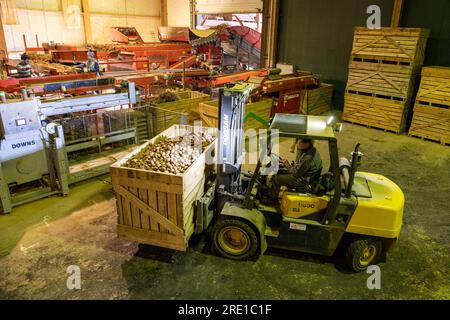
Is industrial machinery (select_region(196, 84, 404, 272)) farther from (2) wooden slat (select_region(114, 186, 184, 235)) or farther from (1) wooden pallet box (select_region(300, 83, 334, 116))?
(1) wooden pallet box (select_region(300, 83, 334, 116))

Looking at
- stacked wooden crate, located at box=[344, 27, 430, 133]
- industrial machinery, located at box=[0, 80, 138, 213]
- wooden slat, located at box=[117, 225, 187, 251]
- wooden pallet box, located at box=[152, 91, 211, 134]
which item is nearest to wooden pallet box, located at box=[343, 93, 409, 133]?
stacked wooden crate, located at box=[344, 27, 430, 133]

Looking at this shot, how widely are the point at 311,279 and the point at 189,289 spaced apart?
5.93 feet

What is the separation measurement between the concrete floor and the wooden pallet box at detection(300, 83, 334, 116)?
7.27m

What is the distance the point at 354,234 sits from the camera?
5027mm

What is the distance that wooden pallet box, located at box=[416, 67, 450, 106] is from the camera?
10750mm

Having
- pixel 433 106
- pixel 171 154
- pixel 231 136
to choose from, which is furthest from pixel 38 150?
pixel 433 106

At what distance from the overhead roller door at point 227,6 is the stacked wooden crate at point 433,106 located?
9.92 m

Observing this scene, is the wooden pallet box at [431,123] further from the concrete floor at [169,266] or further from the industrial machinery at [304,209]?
the industrial machinery at [304,209]

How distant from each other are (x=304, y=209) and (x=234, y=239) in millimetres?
1239

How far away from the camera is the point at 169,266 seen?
522cm
